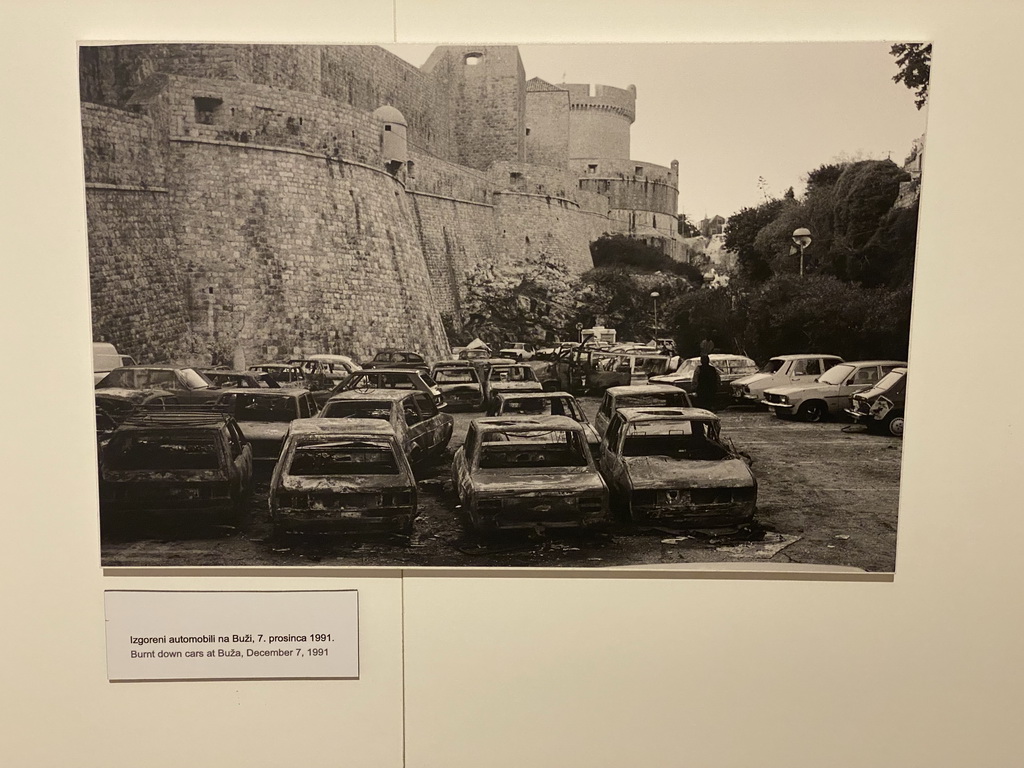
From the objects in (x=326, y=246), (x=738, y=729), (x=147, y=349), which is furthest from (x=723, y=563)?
(x=147, y=349)

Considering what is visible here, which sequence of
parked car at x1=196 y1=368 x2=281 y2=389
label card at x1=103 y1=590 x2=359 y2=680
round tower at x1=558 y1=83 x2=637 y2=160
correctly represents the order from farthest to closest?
label card at x1=103 y1=590 x2=359 y2=680 < parked car at x1=196 y1=368 x2=281 y2=389 < round tower at x1=558 y1=83 x2=637 y2=160

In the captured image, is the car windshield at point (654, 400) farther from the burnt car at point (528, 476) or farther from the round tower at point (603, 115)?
the round tower at point (603, 115)

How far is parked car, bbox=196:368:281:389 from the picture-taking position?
248cm

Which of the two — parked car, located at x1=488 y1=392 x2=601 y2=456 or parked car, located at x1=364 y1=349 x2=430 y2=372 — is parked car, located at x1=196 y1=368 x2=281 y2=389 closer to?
parked car, located at x1=364 y1=349 x2=430 y2=372

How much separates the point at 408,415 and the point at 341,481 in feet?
1.10

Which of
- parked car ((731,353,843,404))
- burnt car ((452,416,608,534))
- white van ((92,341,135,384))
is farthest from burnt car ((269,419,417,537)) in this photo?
parked car ((731,353,843,404))

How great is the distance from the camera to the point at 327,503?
8.28 feet

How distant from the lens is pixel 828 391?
2.54m

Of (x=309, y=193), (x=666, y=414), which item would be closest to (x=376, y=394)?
(x=309, y=193)

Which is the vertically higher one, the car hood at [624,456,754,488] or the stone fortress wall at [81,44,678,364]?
the stone fortress wall at [81,44,678,364]

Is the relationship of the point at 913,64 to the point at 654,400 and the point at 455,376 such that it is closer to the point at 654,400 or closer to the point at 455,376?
the point at 654,400

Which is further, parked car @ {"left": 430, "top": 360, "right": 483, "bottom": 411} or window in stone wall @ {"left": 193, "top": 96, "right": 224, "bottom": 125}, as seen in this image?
parked car @ {"left": 430, "top": 360, "right": 483, "bottom": 411}

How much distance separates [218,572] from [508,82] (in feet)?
6.61

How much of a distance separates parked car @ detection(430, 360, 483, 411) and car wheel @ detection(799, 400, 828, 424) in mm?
1168
